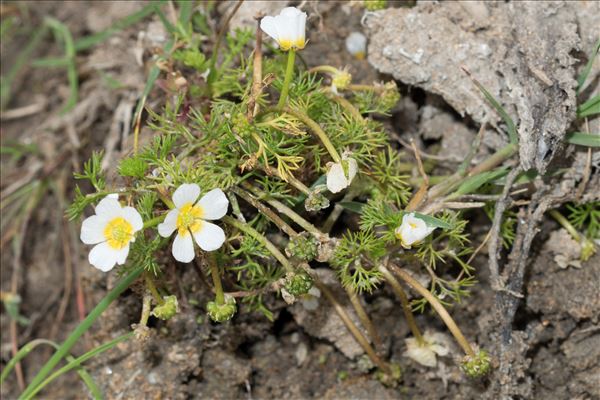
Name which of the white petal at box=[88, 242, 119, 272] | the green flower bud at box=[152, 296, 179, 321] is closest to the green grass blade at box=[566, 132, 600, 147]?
the green flower bud at box=[152, 296, 179, 321]

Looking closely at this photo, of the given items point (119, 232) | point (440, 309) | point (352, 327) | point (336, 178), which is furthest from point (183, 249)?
point (440, 309)

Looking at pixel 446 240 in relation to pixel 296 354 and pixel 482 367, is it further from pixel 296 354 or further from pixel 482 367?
pixel 296 354

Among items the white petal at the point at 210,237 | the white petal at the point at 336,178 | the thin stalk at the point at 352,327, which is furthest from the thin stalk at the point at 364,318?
the white petal at the point at 210,237

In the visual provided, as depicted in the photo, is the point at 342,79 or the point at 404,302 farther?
the point at 342,79

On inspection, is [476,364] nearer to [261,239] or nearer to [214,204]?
[261,239]

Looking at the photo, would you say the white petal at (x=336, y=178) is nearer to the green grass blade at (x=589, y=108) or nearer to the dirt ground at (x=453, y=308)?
the dirt ground at (x=453, y=308)

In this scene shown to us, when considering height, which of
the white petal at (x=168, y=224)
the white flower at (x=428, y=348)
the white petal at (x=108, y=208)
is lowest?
the white flower at (x=428, y=348)

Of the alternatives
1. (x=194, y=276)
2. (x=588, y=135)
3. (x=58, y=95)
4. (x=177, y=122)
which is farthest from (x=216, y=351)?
(x=58, y=95)
